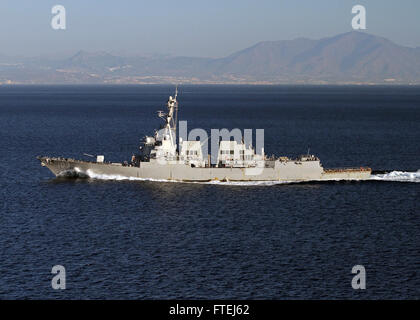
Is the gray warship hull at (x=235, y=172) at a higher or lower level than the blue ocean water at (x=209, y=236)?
higher

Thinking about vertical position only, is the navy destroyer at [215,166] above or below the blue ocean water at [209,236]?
above

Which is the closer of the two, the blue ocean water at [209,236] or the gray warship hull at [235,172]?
the blue ocean water at [209,236]

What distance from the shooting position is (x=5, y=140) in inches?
4963

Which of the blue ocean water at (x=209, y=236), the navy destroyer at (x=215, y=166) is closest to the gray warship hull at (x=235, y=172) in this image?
the navy destroyer at (x=215, y=166)

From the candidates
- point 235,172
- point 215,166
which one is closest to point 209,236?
point 235,172

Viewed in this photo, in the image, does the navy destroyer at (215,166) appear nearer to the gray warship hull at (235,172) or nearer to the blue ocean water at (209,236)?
the gray warship hull at (235,172)

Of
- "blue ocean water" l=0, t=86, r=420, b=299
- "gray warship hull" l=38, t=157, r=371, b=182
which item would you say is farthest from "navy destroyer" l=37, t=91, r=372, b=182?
"blue ocean water" l=0, t=86, r=420, b=299

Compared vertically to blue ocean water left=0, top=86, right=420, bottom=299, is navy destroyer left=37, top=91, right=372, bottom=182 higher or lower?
higher

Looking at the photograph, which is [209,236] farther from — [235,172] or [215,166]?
[215,166]

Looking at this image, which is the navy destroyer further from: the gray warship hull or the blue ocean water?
the blue ocean water

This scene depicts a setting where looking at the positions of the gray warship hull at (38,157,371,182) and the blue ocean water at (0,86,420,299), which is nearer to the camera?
the blue ocean water at (0,86,420,299)

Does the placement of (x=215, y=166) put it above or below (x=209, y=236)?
above
